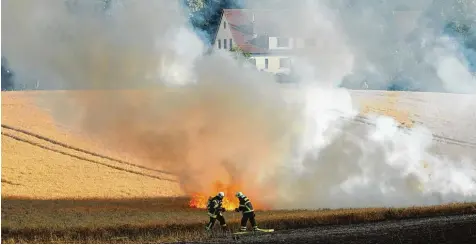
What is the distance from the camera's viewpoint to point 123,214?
38.8m

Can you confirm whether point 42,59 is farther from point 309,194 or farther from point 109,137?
point 309,194

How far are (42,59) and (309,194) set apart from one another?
701 inches

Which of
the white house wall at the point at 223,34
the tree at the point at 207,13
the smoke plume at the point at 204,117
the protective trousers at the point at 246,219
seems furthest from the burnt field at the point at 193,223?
the tree at the point at 207,13

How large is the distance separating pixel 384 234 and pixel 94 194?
16.9 metres

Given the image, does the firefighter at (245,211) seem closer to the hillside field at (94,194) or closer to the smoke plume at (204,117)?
the hillside field at (94,194)

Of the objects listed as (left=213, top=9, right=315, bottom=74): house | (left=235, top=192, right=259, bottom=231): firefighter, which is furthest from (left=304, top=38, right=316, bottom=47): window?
(left=235, top=192, right=259, bottom=231): firefighter

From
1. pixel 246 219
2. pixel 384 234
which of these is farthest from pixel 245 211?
pixel 384 234

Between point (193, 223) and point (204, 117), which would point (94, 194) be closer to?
point (204, 117)

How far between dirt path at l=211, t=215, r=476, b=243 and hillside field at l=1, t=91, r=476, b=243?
5.00ft

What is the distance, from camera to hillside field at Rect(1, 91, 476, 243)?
3403 cm

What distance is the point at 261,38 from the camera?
2677 inches

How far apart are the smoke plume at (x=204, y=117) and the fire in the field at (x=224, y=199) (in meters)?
0.63

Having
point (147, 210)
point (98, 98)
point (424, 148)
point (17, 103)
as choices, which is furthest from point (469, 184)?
point (17, 103)

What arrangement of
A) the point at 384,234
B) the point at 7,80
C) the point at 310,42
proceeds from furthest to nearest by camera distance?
the point at 7,80 → the point at 310,42 → the point at 384,234
